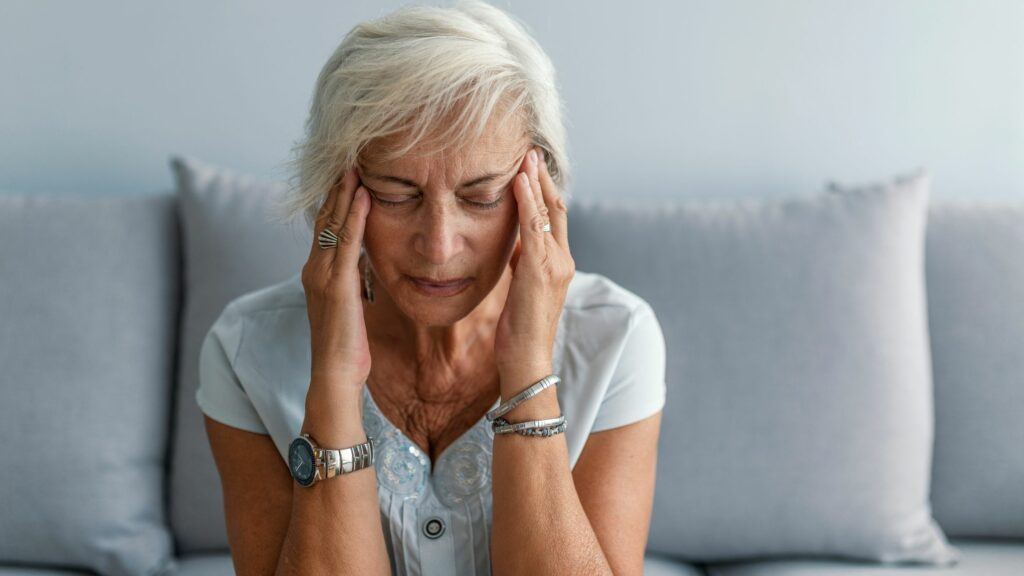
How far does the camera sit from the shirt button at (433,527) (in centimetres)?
141

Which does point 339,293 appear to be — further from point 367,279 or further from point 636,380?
point 636,380

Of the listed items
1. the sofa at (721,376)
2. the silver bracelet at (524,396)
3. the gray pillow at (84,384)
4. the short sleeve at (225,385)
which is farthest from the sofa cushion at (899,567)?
the gray pillow at (84,384)

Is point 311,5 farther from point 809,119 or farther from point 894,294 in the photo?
point 894,294

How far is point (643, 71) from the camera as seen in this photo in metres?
2.09

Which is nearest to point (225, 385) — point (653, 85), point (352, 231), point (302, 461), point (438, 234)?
point (302, 461)

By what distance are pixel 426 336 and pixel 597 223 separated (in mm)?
493

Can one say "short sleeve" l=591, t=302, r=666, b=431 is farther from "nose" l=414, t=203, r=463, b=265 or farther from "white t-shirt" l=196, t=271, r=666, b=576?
"nose" l=414, t=203, r=463, b=265

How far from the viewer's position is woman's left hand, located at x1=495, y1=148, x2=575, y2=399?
1.34m

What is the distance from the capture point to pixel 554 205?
4.55ft

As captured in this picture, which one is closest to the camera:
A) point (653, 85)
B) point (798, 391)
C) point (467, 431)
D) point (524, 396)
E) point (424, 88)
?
point (424, 88)

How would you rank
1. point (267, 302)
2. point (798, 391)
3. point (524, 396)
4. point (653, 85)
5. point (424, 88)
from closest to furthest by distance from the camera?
point (424, 88), point (524, 396), point (267, 302), point (798, 391), point (653, 85)

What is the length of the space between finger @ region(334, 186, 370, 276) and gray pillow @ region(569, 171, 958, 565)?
2.12 ft

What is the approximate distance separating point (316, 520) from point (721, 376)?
2.63ft

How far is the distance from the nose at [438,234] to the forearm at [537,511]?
232mm
